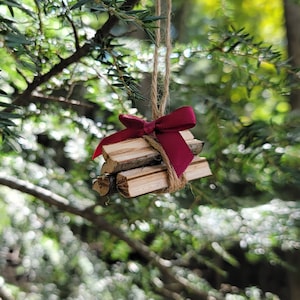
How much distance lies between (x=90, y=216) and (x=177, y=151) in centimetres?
31

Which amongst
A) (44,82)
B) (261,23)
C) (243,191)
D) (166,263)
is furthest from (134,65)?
(261,23)

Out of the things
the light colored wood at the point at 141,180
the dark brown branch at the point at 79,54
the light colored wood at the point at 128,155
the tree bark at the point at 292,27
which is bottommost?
the light colored wood at the point at 141,180

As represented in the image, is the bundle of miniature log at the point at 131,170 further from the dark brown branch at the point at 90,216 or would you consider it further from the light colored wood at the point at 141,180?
the dark brown branch at the point at 90,216

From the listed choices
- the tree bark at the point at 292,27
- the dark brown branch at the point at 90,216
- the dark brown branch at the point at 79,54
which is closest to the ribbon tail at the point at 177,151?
the dark brown branch at the point at 79,54

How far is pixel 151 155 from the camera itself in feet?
1.15

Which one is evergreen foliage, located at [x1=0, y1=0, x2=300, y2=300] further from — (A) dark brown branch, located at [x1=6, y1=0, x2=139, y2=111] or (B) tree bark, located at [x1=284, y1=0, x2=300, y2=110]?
(B) tree bark, located at [x1=284, y1=0, x2=300, y2=110]

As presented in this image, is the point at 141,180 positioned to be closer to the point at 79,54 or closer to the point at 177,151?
the point at 177,151

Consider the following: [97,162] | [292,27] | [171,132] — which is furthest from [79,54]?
[292,27]

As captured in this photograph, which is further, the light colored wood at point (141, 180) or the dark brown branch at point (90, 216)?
the dark brown branch at point (90, 216)

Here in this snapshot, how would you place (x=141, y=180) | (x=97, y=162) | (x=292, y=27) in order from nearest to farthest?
(x=141, y=180)
(x=97, y=162)
(x=292, y=27)

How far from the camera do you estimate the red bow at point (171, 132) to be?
0.34m

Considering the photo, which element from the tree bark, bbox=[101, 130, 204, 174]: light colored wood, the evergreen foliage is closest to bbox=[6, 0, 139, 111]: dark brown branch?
the evergreen foliage

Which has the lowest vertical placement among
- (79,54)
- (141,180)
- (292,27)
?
(141,180)

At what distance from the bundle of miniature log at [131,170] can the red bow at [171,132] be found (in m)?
0.01
